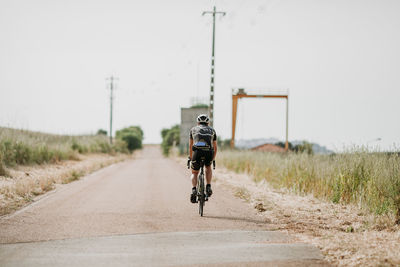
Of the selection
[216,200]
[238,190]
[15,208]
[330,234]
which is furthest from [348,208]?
[15,208]

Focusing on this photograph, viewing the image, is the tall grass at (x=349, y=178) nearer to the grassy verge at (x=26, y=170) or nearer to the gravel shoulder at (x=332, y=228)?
the gravel shoulder at (x=332, y=228)

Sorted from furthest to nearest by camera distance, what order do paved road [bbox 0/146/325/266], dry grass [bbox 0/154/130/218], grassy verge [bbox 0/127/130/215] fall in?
grassy verge [bbox 0/127/130/215], dry grass [bbox 0/154/130/218], paved road [bbox 0/146/325/266]

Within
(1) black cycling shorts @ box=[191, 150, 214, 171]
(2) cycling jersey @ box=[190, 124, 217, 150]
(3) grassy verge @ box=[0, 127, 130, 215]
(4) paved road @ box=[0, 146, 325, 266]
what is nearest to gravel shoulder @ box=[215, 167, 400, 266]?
(4) paved road @ box=[0, 146, 325, 266]

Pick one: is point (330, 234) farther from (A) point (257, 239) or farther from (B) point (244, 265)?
(B) point (244, 265)

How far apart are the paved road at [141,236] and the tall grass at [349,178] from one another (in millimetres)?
2421

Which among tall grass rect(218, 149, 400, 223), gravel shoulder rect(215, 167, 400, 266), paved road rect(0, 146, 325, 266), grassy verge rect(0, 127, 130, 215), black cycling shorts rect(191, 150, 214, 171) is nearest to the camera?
gravel shoulder rect(215, 167, 400, 266)

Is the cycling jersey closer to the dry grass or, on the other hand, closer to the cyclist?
the cyclist

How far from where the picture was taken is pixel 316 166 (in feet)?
41.9

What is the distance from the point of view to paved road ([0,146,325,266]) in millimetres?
5688

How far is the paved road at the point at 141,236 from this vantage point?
569cm

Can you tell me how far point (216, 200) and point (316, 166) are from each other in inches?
133

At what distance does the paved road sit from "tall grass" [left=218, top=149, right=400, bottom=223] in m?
2.42

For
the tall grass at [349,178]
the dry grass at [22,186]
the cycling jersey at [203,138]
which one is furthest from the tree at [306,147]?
the dry grass at [22,186]

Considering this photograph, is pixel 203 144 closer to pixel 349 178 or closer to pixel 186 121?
pixel 349 178
